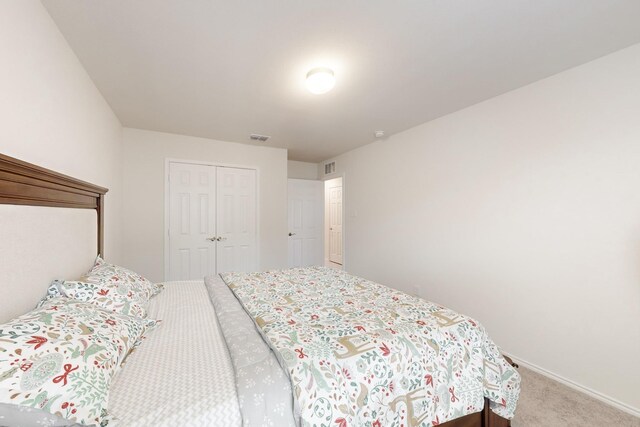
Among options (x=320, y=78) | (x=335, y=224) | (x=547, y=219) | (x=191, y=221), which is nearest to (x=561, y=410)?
(x=547, y=219)

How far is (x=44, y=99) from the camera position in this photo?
145 centimetres

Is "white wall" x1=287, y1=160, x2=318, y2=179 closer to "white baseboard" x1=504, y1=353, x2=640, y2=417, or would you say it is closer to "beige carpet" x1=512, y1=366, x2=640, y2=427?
"white baseboard" x1=504, y1=353, x2=640, y2=417

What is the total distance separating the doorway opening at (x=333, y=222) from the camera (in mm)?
6324

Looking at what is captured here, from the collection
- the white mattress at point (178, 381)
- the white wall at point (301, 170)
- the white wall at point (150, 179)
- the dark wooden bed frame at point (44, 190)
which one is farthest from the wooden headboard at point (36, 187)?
the white wall at point (301, 170)

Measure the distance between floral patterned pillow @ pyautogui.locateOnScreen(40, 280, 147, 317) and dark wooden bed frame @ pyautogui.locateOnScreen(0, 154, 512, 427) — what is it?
0.44 m

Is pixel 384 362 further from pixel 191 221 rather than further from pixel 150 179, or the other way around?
pixel 150 179

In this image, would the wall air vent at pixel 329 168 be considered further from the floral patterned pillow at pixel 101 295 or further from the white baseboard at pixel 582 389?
the floral patterned pillow at pixel 101 295

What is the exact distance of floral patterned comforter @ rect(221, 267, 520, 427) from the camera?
40.4 inches

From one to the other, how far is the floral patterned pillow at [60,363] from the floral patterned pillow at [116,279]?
49 centimetres

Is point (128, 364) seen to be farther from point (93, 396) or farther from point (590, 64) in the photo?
point (590, 64)

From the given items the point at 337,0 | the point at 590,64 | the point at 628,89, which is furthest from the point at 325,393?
the point at 590,64

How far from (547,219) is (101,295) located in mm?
3162

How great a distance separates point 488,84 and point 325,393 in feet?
8.62

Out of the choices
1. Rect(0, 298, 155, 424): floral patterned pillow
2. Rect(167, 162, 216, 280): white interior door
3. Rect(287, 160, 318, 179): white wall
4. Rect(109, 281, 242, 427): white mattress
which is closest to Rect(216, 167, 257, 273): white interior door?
Rect(167, 162, 216, 280): white interior door
